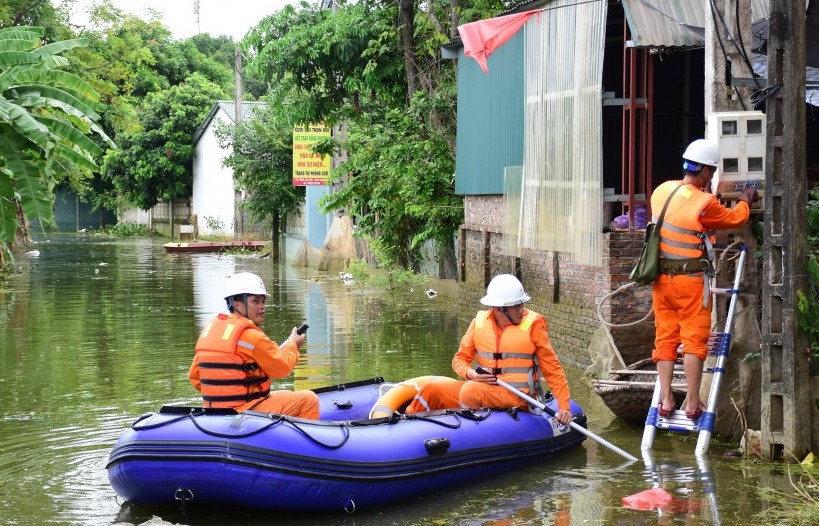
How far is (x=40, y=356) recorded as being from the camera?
15.2 meters

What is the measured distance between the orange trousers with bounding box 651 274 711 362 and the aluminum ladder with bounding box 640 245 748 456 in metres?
0.15

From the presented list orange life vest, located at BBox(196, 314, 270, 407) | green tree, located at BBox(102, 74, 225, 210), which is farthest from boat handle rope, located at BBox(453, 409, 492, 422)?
green tree, located at BBox(102, 74, 225, 210)

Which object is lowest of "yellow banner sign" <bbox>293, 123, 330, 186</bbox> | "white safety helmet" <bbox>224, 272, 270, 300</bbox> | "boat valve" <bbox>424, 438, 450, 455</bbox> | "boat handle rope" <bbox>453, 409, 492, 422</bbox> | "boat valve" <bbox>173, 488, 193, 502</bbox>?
"boat valve" <bbox>173, 488, 193, 502</bbox>

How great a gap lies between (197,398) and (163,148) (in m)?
41.1

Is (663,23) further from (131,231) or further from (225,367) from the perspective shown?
(131,231)

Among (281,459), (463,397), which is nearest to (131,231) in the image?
(463,397)

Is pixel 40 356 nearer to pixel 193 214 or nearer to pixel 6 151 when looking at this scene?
pixel 6 151

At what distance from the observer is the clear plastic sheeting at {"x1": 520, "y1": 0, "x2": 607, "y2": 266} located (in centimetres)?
1288

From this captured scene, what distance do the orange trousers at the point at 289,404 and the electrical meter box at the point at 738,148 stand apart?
3.71 m

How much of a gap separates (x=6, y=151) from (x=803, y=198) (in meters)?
9.00

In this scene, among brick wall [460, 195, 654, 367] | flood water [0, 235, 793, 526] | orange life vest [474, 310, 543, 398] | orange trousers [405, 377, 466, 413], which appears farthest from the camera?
brick wall [460, 195, 654, 367]

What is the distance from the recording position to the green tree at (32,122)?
43.1ft

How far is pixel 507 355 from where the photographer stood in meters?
8.91

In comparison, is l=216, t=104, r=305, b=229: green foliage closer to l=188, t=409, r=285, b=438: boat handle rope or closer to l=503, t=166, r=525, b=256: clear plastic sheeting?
l=503, t=166, r=525, b=256: clear plastic sheeting
